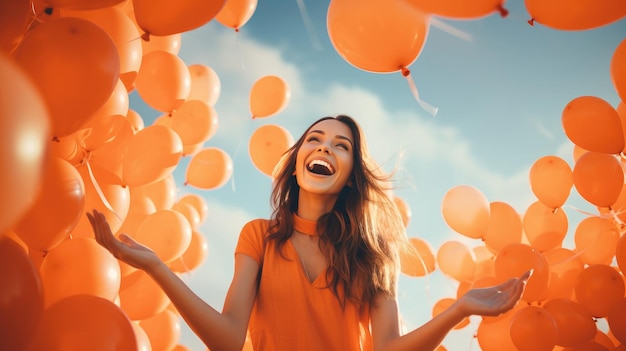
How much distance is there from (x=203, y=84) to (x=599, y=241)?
11.2ft

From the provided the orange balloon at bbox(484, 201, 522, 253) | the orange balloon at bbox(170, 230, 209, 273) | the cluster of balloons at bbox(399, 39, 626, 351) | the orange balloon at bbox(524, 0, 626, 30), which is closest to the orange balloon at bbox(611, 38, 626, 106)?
the cluster of balloons at bbox(399, 39, 626, 351)

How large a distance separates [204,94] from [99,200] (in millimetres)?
1515

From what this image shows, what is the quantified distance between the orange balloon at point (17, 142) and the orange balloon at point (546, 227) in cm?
356

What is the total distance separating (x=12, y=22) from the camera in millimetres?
1727

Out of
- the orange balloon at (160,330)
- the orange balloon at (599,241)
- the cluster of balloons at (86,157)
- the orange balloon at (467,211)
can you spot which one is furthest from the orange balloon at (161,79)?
the orange balloon at (599,241)

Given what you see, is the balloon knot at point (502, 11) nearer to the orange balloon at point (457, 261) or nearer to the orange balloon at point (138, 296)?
the orange balloon at point (138, 296)

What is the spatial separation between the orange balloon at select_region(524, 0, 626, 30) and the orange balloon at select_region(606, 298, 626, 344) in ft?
6.70

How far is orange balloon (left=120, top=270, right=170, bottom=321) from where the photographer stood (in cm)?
268

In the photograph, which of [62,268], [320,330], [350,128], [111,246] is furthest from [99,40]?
[320,330]

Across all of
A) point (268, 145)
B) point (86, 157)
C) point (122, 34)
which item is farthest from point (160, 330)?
point (122, 34)

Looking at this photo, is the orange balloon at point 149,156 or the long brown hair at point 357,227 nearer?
the long brown hair at point 357,227

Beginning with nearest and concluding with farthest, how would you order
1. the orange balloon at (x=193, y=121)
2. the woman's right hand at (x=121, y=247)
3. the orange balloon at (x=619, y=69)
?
the woman's right hand at (x=121, y=247)
the orange balloon at (x=619, y=69)
the orange balloon at (x=193, y=121)

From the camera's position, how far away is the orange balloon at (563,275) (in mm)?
3441

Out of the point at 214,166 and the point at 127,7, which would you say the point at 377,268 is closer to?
the point at 214,166
